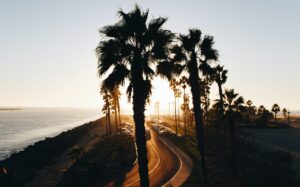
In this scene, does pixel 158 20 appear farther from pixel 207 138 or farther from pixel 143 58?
pixel 207 138

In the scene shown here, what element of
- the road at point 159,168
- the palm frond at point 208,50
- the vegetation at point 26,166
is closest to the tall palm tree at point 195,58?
the palm frond at point 208,50

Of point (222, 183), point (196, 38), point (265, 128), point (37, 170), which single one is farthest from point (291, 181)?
point (265, 128)

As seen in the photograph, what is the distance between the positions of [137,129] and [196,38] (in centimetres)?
1239

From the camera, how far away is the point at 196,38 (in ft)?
87.1

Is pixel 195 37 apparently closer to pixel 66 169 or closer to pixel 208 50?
pixel 208 50

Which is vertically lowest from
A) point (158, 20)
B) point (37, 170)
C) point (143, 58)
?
point (37, 170)

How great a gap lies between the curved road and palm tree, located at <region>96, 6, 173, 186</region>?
18.8 metres

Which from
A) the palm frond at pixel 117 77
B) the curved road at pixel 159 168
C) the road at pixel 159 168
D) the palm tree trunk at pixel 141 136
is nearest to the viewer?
the palm tree trunk at pixel 141 136

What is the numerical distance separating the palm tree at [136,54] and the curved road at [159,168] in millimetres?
18841

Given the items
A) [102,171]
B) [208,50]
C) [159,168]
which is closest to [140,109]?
[208,50]

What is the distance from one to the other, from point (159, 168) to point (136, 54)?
2675cm

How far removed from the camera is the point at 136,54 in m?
17.0

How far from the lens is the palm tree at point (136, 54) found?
661 inches

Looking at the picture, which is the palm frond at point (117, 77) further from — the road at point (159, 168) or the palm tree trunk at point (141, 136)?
the road at point (159, 168)
